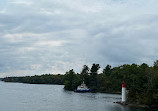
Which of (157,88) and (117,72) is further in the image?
(117,72)

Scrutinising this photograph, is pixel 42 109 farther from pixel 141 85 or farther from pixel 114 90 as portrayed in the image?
pixel 114 90

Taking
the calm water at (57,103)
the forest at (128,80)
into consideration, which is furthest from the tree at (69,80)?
the calm water at (57,103)

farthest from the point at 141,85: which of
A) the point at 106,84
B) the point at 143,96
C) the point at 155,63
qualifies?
the point at 106,84

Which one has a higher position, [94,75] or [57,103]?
[94,75]

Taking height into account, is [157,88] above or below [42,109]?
above

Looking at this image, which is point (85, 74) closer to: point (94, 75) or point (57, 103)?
point (94, 75)

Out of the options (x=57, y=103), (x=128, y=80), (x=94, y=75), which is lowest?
(x=57, y=103)

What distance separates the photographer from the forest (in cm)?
7125

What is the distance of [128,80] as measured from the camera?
308 feet

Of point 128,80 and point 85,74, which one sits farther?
point 85,74

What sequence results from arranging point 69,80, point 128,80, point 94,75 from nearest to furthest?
point 128,80, point 94,75, point 69,80

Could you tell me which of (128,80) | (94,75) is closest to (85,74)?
(94,75)

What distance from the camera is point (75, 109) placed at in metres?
64.1

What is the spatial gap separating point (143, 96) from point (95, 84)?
3542 inches
